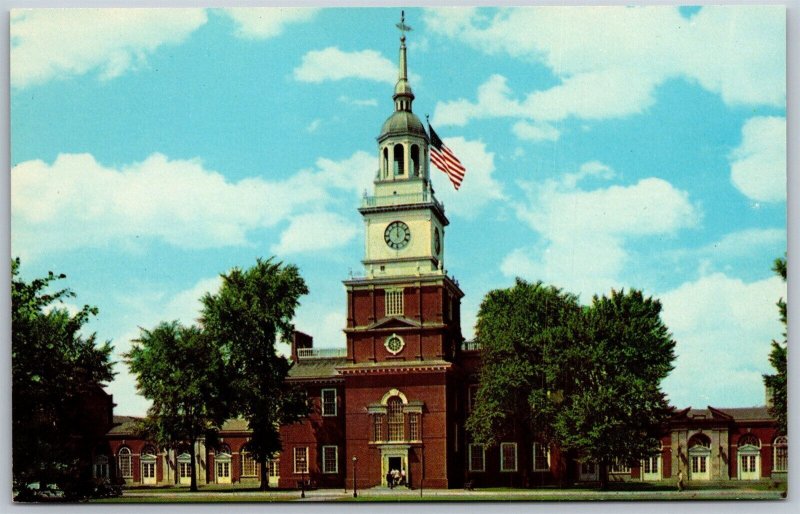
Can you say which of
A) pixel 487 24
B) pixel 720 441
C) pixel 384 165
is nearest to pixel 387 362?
pixel 384 165

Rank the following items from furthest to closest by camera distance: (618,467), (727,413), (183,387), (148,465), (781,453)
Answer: (618,467) → (183,387) → (148,465) → (727,413) → (781,453)

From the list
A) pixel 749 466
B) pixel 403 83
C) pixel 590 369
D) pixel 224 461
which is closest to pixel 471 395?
pixel 590 369

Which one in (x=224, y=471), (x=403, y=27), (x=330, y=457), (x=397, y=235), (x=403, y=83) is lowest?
(x=224, y=471)

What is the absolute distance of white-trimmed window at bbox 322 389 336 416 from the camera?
46.2 metres

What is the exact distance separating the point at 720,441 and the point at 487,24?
65.1 feet

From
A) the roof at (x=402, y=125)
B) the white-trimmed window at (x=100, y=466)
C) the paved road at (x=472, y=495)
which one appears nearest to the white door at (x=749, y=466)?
the paved road at (x=472, y=495)

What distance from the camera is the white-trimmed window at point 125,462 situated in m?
37.9

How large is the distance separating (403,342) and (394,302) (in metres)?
1.58

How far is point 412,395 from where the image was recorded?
141 feet

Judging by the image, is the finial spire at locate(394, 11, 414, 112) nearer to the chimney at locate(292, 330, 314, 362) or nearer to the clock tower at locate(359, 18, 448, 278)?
the clock tower at locate(359, 18, 448, 278)

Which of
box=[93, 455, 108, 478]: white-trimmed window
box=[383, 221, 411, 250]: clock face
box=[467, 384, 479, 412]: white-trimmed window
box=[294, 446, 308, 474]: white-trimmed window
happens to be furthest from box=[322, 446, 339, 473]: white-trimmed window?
box=[93, 455, 108, 478]: white-trimmed window

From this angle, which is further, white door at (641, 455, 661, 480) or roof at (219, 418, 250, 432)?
roof at (219, 418, 250, 432)

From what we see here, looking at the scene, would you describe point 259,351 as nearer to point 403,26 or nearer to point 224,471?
point 224,471

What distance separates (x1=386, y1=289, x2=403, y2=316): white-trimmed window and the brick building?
4 centimetres
